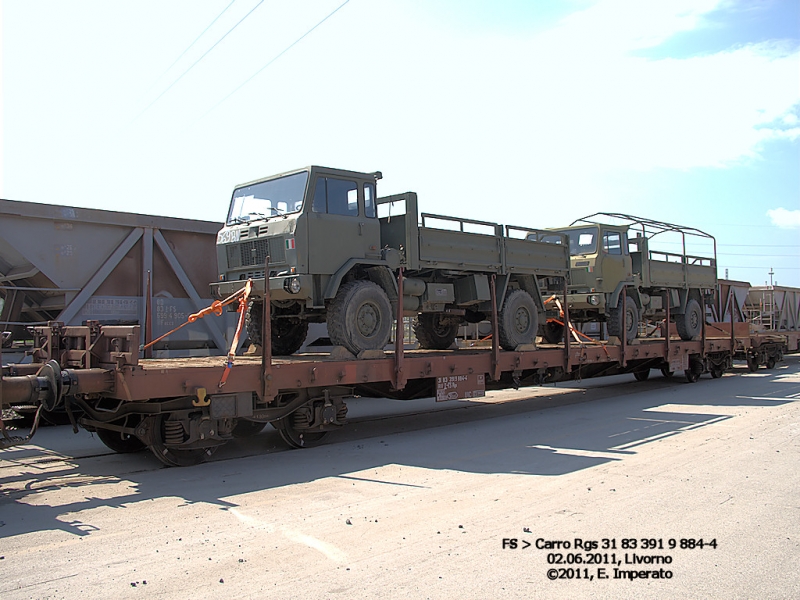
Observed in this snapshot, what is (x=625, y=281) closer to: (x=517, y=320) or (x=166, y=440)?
(x=517, y=320)

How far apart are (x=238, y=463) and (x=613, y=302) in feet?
30.6

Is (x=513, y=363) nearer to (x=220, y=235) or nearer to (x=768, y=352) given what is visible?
(x=220, y=235)

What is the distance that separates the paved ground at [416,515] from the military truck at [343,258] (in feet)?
5.93

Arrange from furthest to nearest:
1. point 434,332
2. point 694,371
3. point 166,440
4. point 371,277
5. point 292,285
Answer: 1. point 694,371
2. point 434,332
3. point 371,277
4. point 292,285
5. point 166,440

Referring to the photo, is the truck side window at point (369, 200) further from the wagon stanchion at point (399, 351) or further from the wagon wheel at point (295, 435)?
the wagon wheel at point (295, 435)

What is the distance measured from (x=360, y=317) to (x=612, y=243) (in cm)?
791

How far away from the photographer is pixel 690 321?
707 inches

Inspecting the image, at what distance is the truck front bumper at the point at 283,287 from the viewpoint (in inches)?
341

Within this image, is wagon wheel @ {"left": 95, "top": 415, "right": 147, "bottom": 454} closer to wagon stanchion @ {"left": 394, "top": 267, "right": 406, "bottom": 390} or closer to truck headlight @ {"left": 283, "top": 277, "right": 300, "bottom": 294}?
truck headlight @ {"left": 283, "top": 277, "right": 300, "bottom": 294}

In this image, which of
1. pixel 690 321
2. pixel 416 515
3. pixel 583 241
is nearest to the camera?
pixel 416 515

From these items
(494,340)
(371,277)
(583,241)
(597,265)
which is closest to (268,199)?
(371,277)

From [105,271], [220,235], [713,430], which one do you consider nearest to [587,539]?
[713,430]

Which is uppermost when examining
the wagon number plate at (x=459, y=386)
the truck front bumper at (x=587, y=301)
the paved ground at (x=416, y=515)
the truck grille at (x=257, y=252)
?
the truck grille at (x=257, y=252)

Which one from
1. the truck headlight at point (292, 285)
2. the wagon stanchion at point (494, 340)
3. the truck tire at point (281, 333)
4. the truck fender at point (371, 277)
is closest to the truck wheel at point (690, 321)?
the wagon stanchion at point (494, 340)
